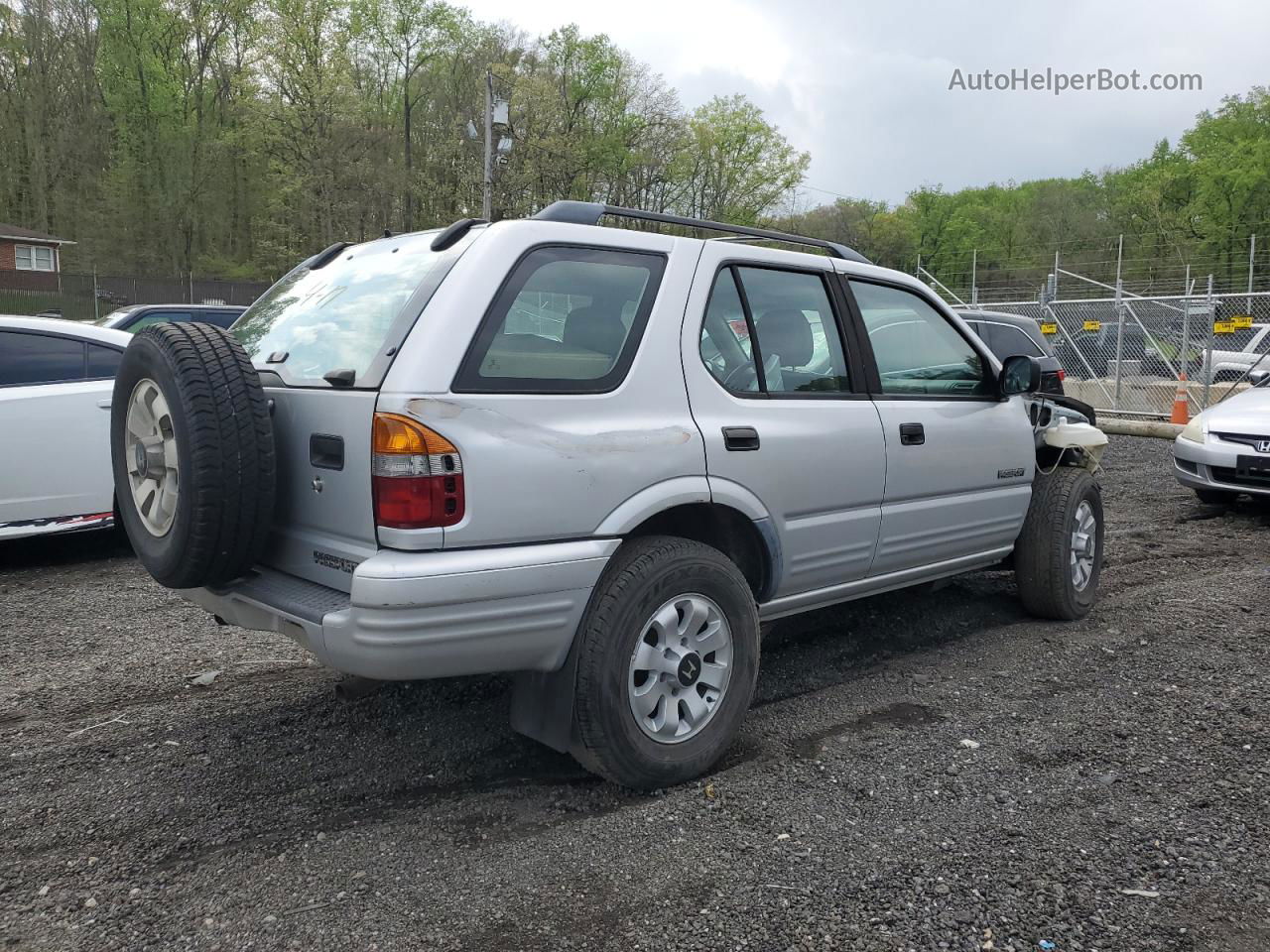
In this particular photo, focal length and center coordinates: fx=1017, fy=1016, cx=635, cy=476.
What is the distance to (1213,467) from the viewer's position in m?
8.39

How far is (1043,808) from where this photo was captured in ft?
10.5

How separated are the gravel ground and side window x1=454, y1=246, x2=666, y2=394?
136 centimetres

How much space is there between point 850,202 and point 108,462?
62522mm

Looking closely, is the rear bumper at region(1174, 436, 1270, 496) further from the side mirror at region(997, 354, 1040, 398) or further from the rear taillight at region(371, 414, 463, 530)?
the rear taillight at region(371, 414, 463, 530)

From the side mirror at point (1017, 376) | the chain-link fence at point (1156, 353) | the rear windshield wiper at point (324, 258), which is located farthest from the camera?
the chain-link fence at point (1156, 353)

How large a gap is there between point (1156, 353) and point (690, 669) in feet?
70.0

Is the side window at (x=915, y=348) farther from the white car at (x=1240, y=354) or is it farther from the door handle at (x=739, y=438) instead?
the white car at (x=1240, y=354)

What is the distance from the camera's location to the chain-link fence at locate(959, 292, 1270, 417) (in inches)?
685

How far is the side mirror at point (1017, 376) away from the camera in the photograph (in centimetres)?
475

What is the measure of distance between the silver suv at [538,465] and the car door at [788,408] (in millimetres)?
11

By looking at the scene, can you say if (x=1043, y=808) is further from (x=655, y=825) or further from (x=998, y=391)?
(x=998, y=391)

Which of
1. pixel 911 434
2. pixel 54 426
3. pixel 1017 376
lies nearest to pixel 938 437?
pixel 911 434

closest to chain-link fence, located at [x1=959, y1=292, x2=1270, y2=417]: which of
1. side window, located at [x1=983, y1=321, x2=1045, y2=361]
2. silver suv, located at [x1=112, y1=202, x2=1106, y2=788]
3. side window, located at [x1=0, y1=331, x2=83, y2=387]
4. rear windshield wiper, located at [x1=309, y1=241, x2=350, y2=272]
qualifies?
side window, located at [x1=983, y1=321, x2=1045, y2=361]

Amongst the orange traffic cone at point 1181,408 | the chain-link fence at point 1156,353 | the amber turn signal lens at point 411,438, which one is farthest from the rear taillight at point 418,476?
the orange traffic cone at point 1181,408
